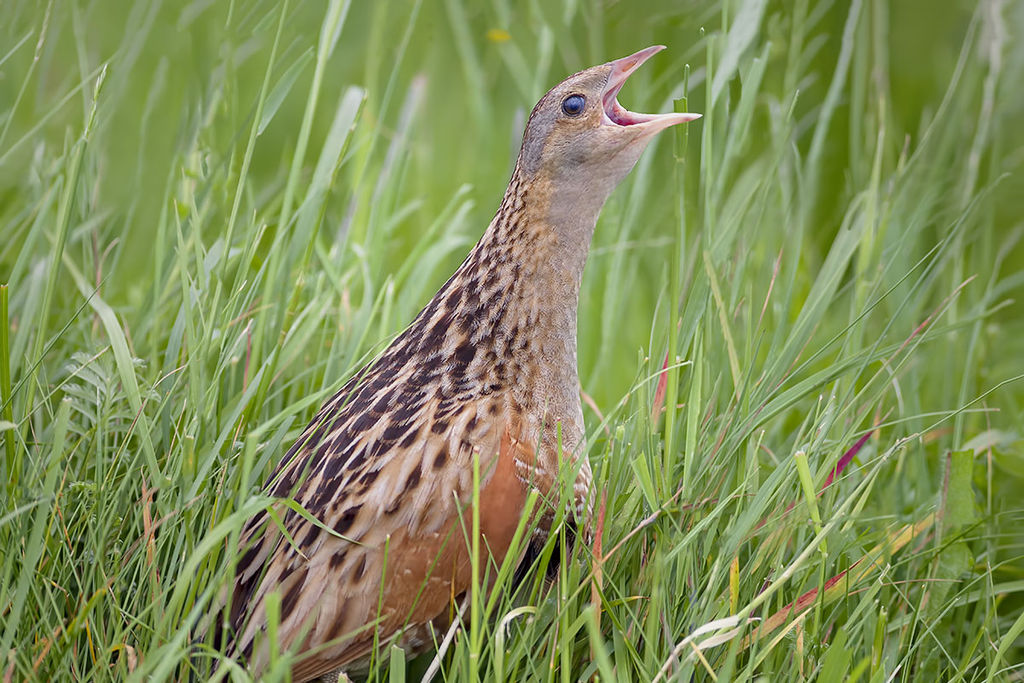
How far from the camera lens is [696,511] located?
2650 millimetres

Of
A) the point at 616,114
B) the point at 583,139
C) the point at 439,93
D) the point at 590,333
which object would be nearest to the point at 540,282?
the point at 583,139

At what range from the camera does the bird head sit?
2.67 metres

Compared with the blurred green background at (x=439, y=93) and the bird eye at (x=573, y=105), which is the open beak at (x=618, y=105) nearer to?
the bird eye at (x=573, y=105)

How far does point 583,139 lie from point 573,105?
97mm

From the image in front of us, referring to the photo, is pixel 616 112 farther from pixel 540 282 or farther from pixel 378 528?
pixel 378 528

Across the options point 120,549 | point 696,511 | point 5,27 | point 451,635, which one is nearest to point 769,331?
point 696,511

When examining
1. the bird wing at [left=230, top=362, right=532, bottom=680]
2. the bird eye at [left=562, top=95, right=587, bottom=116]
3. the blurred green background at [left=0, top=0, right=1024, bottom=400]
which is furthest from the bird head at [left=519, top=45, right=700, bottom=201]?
the blurred green background at [left=0, top=0, right=1024, bottom=400]

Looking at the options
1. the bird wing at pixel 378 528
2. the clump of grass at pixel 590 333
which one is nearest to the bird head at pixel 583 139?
the clump of grass at pixel 590 333

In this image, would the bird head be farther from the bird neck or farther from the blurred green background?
the blurred green background

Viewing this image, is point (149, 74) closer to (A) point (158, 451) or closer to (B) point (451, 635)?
(A) point (158, 451)

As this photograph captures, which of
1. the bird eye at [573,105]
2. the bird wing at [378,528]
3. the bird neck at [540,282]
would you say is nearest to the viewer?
the bird wing at [378,528]

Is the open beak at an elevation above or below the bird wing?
above

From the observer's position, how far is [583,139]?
2670 millimetres

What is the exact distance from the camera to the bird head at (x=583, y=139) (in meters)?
2.67
